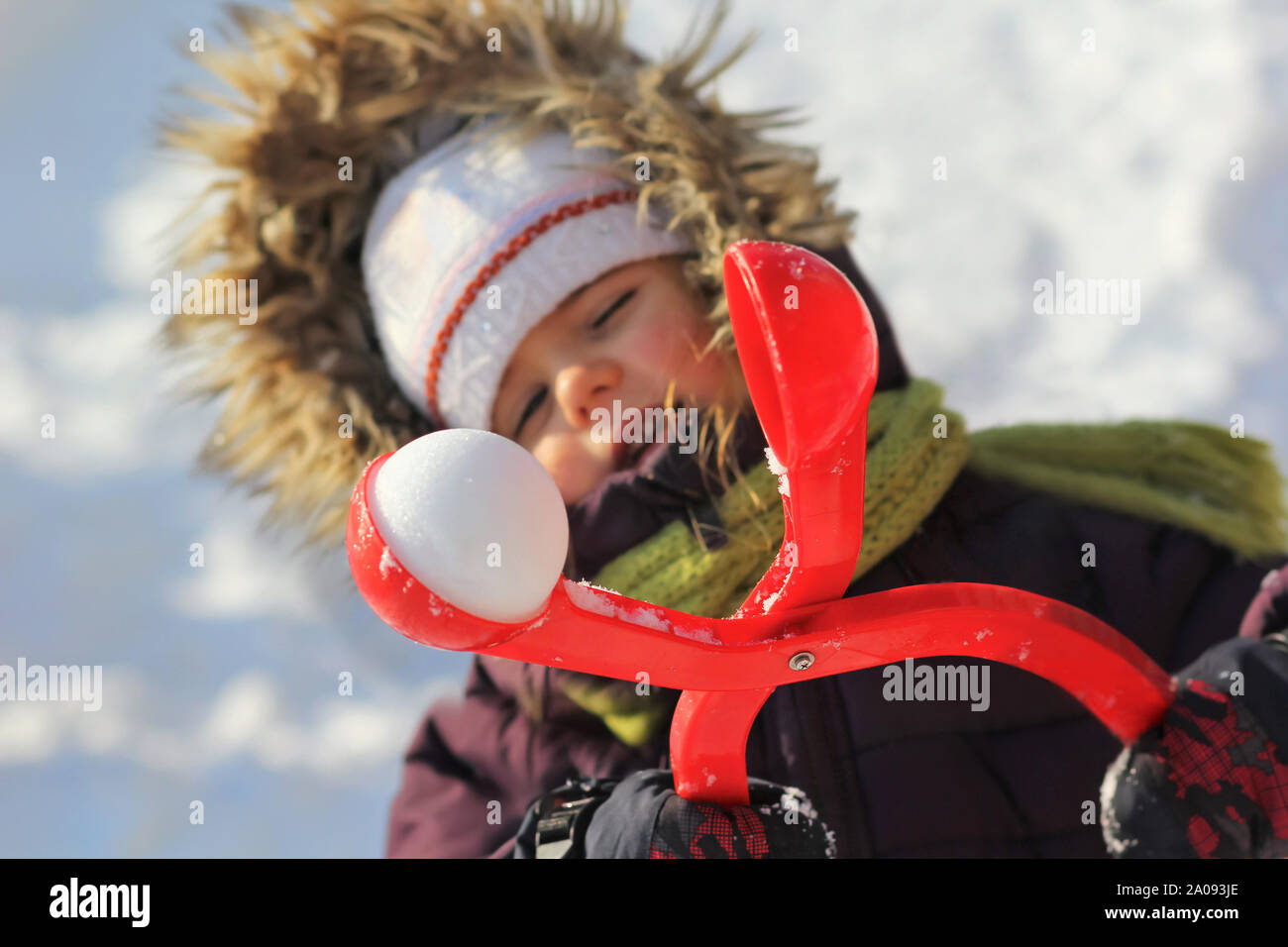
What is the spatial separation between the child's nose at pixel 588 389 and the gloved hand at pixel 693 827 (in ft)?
1.10

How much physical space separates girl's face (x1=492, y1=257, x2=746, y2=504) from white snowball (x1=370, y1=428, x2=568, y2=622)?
0.44 m

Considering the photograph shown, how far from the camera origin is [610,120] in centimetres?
93

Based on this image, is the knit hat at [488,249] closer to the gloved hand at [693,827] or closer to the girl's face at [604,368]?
the girl's face at [604,368]

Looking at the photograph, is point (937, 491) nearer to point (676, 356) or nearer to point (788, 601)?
point (676, 356)

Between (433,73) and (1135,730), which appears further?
(433,73)

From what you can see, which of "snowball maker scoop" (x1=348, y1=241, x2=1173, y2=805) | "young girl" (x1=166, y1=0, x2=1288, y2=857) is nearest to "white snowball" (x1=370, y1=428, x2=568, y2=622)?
"snowball maker scoop" (x1=348, y1=241, x2=1173, y2=805)

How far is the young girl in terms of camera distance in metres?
0.76

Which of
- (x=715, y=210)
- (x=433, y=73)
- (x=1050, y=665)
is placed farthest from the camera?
(x=433, y=73)

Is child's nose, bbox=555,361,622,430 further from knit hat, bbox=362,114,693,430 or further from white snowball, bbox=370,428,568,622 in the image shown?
white snowball, bbox=370,428,568,622

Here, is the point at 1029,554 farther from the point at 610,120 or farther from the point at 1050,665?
the point at 610,120

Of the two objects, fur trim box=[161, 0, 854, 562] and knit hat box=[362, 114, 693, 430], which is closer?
knit hat box=[362, 114, 693, 430]

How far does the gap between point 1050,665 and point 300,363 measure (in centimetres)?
79

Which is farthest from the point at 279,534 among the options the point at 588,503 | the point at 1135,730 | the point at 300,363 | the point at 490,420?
the point at 1135,730
